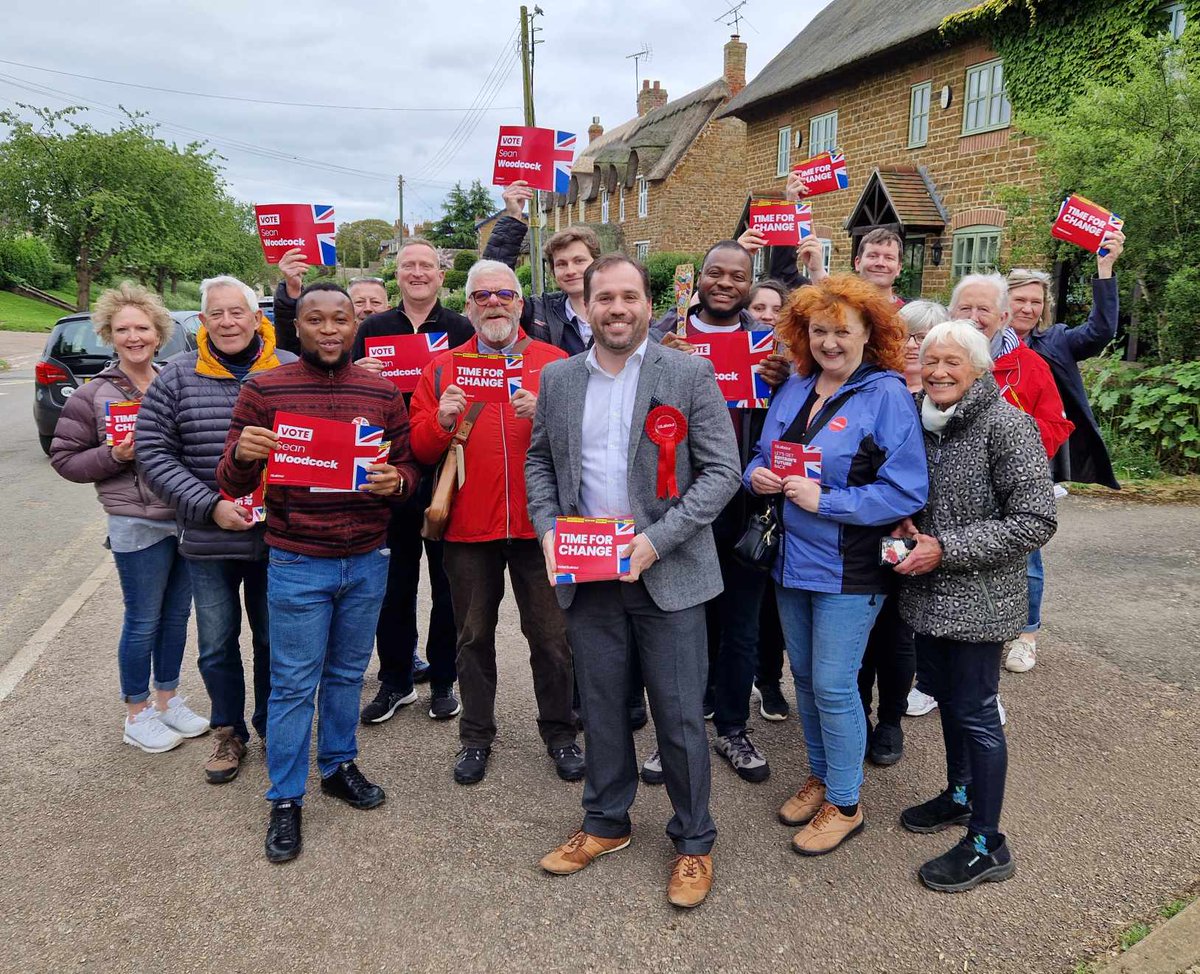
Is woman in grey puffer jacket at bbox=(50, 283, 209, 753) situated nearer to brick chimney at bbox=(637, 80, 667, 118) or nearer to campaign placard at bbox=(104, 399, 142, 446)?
campaign placard at bbox=(104, 399, 142, 446)

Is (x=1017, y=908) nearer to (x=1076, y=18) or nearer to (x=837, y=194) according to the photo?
(x=1076, y=18)

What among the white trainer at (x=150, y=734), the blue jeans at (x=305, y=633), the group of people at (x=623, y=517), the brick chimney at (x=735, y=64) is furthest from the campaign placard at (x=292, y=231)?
the brick chimney at (x=735, y=64)

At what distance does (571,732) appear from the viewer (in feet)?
13.1

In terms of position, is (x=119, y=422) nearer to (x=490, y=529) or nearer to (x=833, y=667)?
(x=490, y=529)

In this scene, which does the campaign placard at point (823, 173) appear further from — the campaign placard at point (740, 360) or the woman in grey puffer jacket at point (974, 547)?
the woman in grey puffer jacket at point (974, 547)

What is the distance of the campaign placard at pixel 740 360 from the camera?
3613mm

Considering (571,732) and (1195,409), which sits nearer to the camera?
(571,732)

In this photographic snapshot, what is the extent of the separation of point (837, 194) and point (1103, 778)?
20207 mm

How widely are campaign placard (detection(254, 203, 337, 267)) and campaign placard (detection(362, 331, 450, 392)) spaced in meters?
0.73

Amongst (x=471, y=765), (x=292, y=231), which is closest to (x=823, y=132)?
(x=292, y=231)

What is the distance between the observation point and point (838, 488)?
3.12m

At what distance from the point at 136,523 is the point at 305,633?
1.18 meters

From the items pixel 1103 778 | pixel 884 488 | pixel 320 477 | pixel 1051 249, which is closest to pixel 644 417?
pixel 884 488

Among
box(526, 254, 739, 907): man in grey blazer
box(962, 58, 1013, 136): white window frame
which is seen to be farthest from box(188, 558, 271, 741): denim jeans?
box(962, 58, 1013, 136): white window frame
